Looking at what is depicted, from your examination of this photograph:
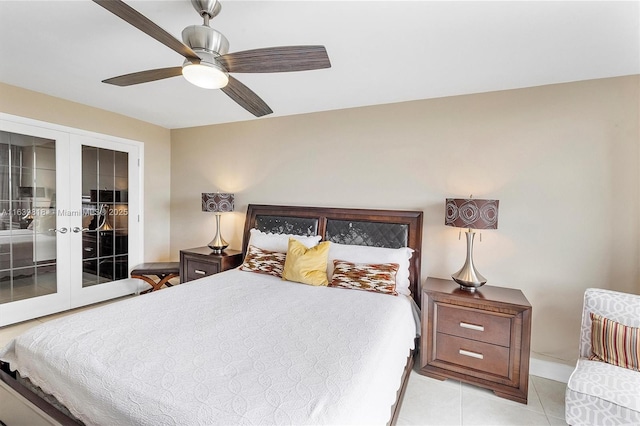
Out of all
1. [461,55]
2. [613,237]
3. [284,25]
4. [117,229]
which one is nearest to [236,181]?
[117,229]

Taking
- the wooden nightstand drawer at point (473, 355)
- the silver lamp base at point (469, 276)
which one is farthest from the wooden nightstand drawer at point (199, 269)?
the silver lamp base at point (469, 276)

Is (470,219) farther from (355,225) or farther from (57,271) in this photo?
(57,271)

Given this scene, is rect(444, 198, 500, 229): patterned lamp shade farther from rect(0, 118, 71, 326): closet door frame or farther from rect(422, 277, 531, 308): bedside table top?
rect(0, 118, 71, 326): closet door frame

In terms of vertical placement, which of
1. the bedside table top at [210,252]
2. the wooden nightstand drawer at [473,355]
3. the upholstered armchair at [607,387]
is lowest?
the wooden nightstand drawer at [473,355]

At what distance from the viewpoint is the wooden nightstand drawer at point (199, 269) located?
3.29m

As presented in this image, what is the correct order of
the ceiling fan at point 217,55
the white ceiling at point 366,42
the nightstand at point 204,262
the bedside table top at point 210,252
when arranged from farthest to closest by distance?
the bedside table top at point 210,252 < the nightstand at point 204,262 < the white ceiling at point 366,42 < the ceiling fan at point 217,55

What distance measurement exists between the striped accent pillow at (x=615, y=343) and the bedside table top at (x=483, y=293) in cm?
38

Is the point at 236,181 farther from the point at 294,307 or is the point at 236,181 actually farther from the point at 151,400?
the point at 151,400

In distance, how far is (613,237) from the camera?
7.30 ft

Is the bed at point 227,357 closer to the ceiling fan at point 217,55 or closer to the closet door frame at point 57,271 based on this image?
the ceiling fan at point 217,55

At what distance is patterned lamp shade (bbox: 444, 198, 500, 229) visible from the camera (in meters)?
2.25

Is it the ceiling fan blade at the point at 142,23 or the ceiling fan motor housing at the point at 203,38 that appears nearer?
the ceiling fan blade at the point at 142,23

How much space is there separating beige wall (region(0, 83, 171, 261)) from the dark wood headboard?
180 centimetres

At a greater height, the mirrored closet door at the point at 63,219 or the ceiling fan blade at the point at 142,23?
the ceiling fan blade at the point at 142,23
